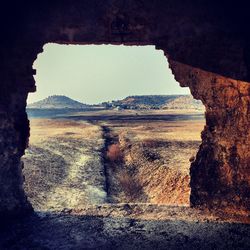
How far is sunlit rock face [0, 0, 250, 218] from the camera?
3.88 meters

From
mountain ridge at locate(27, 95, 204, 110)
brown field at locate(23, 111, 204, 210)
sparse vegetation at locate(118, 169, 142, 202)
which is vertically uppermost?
mountain ridge at locate(27, 95, 204, 110)

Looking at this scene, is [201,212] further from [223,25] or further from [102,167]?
[102,167]

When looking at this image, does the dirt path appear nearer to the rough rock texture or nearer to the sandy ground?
the sandy ground

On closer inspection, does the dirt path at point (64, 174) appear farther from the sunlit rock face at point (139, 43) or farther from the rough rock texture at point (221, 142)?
the rough rock texture at point (221, 142)

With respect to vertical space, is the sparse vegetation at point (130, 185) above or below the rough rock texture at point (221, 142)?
below

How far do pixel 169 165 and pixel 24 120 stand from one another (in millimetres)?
5734

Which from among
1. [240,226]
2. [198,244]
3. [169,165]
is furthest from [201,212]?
[169,165]

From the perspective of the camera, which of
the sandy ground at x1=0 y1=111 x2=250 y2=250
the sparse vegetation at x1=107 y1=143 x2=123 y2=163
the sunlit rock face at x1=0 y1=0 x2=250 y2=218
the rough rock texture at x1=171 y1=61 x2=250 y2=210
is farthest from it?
the sparse vegetation at x1=107 y1=143 x2=123 y2=163

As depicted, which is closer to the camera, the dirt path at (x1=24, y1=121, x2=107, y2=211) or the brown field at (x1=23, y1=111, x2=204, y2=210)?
the dirt path at (x1=24, y1=121, x2=107, y2=211)

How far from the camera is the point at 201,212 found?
424 centimetres

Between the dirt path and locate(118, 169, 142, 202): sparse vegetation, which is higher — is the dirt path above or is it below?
above

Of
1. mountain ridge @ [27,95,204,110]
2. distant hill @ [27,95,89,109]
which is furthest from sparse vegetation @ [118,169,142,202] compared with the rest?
distant hill @ [27,95,89,109]

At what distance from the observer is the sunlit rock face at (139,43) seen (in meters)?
3.88

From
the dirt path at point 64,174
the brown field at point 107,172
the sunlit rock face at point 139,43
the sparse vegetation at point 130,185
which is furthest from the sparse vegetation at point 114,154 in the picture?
the sunlit rock face at point 139,43
